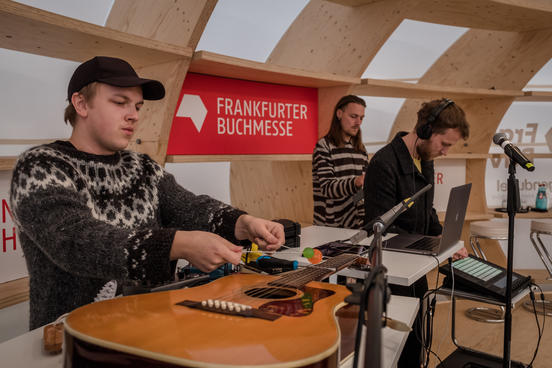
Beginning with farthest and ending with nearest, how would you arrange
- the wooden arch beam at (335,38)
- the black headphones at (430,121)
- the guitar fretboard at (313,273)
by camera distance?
the wooden arch beam at (335,38) → the black headphones at (430,121) → the guitar fretboard at (313,273)

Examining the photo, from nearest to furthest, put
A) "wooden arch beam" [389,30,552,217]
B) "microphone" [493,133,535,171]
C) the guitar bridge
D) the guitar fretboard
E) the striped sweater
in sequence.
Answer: the guitar bridge, the guitar fretboard, "microphone" [493,133,535,171], the striped sweater, "wooden arch beam" [389,30,552,217]

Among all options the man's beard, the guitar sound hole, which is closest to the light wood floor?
the man's beard

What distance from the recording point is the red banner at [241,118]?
282 cm

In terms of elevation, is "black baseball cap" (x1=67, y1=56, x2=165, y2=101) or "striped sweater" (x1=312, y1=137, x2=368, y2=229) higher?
"black baseball cap" (x1=67, y1=56, x2=165, y2=101)

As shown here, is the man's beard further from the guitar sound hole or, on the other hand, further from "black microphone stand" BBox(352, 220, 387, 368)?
"black microphone stand" BBox(352, 220, 387, 368)

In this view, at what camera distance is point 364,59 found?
3.42 metres

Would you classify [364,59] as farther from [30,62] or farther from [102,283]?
[102,283]

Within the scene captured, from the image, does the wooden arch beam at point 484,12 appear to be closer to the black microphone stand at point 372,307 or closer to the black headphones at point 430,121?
the black headphones at point 430,121

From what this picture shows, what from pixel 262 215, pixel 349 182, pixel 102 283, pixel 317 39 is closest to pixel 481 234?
pixel 349 182

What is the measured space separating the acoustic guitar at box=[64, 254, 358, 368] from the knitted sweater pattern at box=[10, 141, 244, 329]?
0.11 m

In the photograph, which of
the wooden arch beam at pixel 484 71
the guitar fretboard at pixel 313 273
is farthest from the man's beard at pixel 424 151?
the wooden arch beam at pixel 484 71

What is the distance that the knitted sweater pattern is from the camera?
1027 millimetres

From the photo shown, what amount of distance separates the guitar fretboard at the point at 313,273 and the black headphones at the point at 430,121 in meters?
1.01

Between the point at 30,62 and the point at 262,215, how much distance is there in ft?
6.59
